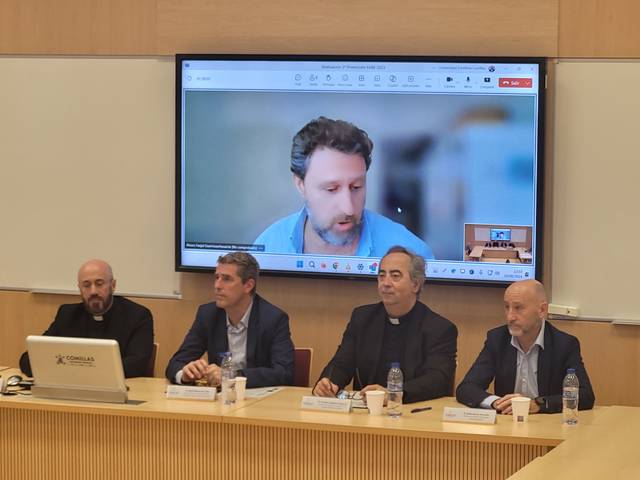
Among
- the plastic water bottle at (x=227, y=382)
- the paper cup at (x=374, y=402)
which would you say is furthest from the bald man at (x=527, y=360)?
the plastic water bottle at (x=227, y=382)

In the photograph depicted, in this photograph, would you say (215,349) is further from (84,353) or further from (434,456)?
(434,456)

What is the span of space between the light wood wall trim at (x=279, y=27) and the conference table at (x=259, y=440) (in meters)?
2.46

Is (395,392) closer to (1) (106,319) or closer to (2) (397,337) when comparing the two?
(2) (397,337)

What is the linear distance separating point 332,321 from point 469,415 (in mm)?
2337

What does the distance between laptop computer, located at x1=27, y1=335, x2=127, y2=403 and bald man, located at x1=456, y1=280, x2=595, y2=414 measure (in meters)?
1.62

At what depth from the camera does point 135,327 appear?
6.02 meters

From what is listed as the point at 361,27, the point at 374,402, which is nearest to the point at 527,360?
the point at 374,402

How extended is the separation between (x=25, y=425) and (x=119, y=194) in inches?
97.4

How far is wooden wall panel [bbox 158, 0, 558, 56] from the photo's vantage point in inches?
257

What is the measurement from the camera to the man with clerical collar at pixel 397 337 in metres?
5.49

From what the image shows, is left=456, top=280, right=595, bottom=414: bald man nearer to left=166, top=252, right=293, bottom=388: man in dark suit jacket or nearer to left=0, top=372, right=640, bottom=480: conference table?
left=0, top=372, right=640, bottom=480: conference table

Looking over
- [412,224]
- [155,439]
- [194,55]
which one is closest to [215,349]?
[155,439]

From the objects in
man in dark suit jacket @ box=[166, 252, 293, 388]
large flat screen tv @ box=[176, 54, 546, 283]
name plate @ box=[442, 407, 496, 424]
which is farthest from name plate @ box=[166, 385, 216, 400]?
large flat screen tv @ box=[176, 54, 546, 283]

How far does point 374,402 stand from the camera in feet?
15.8
